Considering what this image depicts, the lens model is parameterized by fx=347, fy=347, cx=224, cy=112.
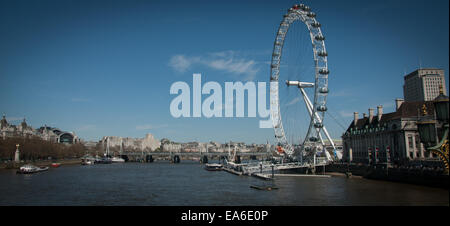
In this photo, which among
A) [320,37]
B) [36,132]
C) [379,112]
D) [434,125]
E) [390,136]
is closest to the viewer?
[434,125]

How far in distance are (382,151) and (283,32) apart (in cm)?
2378

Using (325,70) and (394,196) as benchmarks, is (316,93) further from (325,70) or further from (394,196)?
(394,196)

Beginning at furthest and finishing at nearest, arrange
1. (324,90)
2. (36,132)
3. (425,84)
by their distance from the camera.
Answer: (36,132) < (425,84) < (324,90)

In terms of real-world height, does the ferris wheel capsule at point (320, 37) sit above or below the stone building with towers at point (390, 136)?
above

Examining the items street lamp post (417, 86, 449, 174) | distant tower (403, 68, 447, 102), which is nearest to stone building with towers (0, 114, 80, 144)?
street lamp post (417, 86, 449, 174)

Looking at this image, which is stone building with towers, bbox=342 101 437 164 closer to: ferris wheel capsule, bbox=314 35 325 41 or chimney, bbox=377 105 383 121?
chimney, bbox=377 105 383 121

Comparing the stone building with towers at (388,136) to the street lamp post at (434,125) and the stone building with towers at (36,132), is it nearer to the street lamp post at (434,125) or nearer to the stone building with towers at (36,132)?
the street lamp post at (434,125)

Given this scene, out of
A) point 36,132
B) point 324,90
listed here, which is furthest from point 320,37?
point 36,132

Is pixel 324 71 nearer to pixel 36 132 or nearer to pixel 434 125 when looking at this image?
pixel 434 125

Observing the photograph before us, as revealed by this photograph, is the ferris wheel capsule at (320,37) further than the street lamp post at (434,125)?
Yes

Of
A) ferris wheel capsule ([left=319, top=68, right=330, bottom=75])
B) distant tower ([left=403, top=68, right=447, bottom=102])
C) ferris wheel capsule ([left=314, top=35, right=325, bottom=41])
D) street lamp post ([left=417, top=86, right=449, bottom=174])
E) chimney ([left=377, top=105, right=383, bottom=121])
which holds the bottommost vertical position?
street lamp post ([left=417, top=86, right=449, bottom=174])

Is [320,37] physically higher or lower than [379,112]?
higher

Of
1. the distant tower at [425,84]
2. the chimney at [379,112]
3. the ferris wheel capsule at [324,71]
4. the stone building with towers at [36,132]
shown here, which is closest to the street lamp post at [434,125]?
the ferris wheel capsule at [324,71]

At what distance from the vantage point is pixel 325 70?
149 feet
